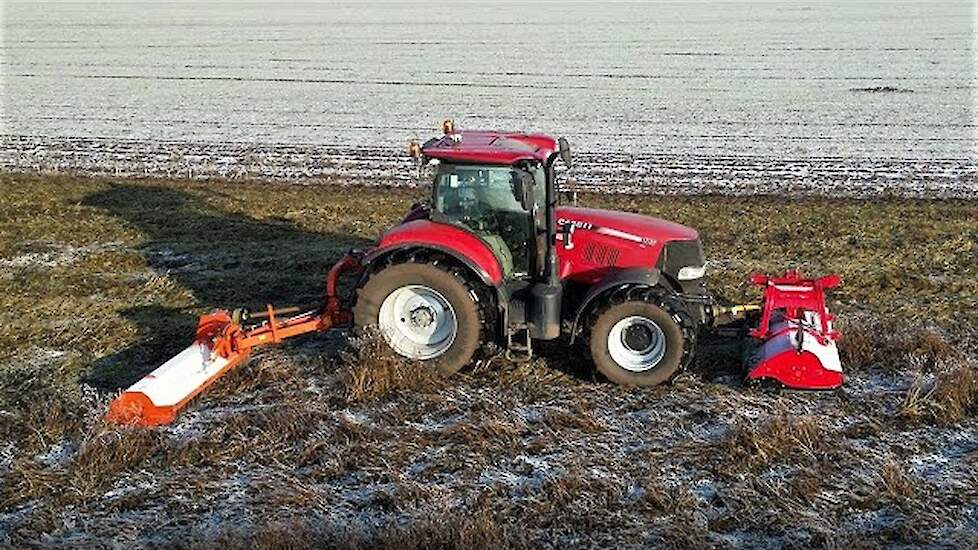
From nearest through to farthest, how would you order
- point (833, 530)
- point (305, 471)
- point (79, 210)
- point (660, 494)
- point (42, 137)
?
1. point (833, 530)
2. point (660, 494)
3. point (305, 471)
4. point (79, 210)
5. point (42, 137)

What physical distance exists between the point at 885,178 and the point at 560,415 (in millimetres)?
12946

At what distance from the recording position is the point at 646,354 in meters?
7.80

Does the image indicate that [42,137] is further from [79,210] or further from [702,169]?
[702,169]

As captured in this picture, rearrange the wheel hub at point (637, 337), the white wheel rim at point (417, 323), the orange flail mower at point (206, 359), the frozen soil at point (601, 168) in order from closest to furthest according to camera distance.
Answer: the orange flail mower at point (206, 359) → the wheel hub at point (637, 337) → the white wheel rim at point (417, 323) → the frozen soil at point (601, 168)

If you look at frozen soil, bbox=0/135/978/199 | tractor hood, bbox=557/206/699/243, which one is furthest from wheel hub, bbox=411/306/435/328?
frozen soil, bbox=0/135/978/199

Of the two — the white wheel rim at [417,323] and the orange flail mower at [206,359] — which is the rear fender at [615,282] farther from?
the orange flail mower at [206,359]

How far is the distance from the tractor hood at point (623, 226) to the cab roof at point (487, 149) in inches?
23.6

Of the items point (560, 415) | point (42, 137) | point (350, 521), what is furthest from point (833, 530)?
point (42, 137)

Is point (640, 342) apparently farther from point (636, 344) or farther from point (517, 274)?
point (517, 274)

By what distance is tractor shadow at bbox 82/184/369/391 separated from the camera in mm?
8938

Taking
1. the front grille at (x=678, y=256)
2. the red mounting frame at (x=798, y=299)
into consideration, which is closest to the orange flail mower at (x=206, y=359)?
the front grille at (x=678, y=256)

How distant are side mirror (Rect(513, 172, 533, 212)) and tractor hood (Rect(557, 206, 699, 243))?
0.54 m

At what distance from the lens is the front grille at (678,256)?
8.21m

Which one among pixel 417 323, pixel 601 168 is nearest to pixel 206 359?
pixel 417 323
